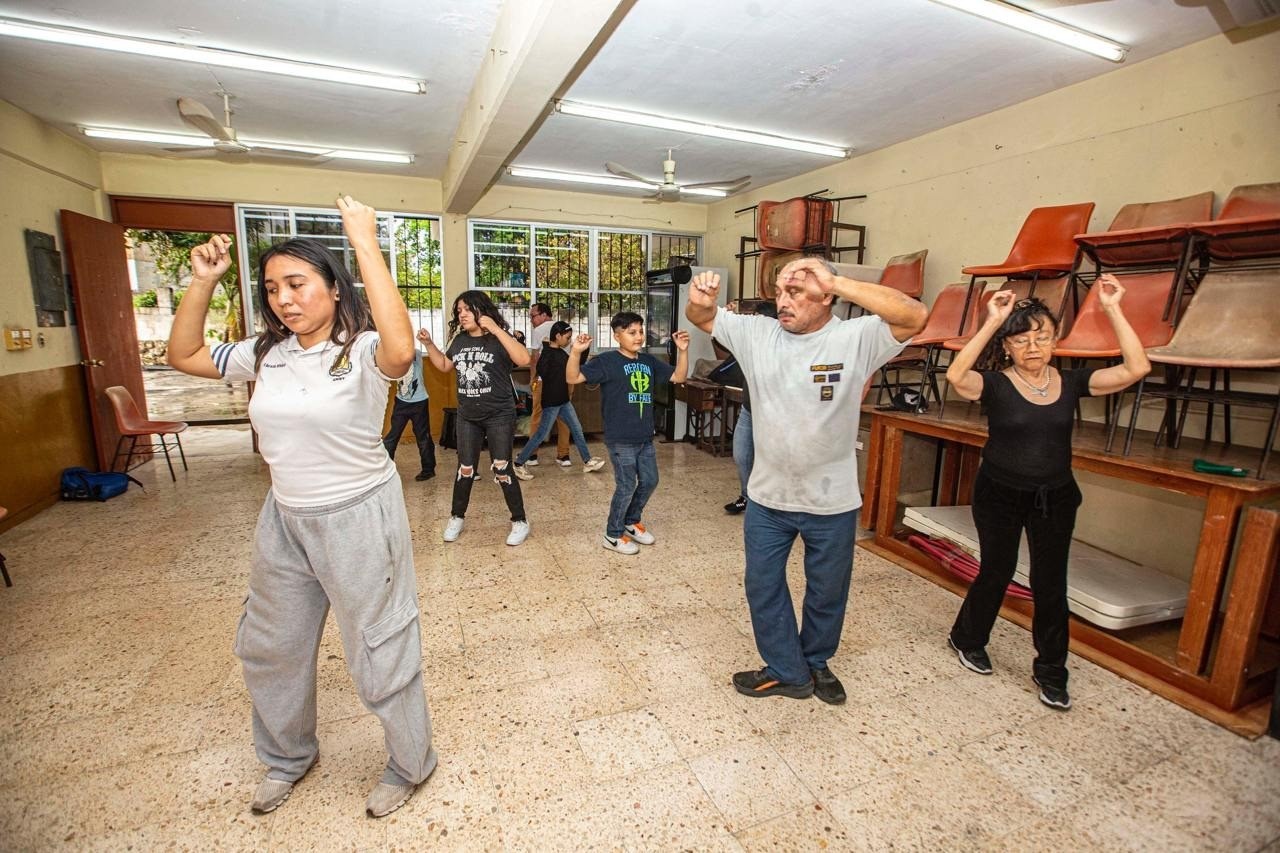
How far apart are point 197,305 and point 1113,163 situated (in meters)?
5.31

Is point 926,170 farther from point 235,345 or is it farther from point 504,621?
point 235,345

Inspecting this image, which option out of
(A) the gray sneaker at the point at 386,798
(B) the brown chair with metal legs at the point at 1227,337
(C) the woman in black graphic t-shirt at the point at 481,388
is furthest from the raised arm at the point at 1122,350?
(C) the woman in black graphic t-shirt at the point at 481,388

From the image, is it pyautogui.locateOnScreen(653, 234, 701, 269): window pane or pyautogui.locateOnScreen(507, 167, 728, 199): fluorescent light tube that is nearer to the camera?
pyautogui.locateOnScreen(507, 167, 728, 199): fluorescent light tube

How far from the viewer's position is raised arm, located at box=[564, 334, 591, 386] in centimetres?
333

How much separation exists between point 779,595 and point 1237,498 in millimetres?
1919

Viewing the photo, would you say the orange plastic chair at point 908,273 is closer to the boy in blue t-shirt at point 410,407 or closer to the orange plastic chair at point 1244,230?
the orange plastic chair at point 1244,230

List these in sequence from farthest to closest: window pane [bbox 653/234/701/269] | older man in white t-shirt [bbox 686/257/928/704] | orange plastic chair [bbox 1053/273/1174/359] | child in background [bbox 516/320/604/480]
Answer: window pane [bbox 653/234/701/269], child in background [bbox 516/320/604/480], orange plastic chair [bbox 1053/273/1174/359], older man in white t-shirt [bbox 686/257/928/704]

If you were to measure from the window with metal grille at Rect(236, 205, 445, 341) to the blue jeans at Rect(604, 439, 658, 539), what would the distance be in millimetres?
4903

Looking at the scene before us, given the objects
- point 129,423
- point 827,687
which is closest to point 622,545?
point 827,687

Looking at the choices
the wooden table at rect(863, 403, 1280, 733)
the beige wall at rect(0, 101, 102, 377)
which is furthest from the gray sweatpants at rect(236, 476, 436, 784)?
the beige wall at rect(0, 101, 102, 377)

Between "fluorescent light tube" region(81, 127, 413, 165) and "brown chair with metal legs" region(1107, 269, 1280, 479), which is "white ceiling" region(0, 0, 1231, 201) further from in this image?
"brown chair with metal legs" region(1107, 269, 1280, 479)

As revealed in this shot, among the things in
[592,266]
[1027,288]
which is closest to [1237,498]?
[1027,288]

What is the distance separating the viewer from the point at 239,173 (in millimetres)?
6801

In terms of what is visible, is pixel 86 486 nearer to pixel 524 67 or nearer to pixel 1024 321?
pixel 524 67
